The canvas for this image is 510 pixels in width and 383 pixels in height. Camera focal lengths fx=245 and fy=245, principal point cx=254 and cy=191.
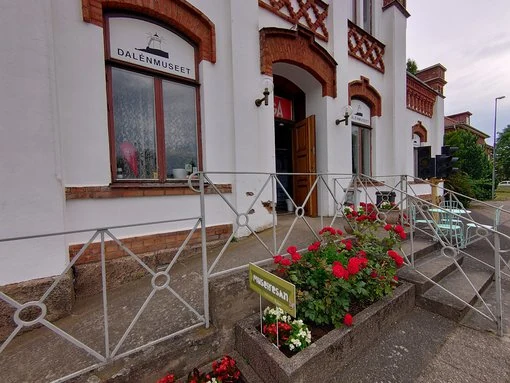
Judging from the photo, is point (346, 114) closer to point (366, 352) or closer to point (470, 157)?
point (366, 352)

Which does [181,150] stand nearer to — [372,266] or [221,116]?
[221,116]

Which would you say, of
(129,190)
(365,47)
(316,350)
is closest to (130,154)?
(129,190)

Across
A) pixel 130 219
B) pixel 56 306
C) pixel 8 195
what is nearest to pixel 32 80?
pixel 8 195

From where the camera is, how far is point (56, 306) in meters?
2.38

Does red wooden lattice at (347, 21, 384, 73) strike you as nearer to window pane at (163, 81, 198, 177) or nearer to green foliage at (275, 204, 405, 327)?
window pane at (163, 81, 198, 177)

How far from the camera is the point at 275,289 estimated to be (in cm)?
182

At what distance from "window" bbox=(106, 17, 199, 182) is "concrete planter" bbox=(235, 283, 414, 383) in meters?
2.43

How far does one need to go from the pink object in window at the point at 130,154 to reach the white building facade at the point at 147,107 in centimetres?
1

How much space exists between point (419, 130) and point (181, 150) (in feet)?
30.6

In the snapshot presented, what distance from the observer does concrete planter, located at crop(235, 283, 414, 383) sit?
179 centimetres

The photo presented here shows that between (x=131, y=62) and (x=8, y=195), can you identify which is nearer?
(x=8, y=195)

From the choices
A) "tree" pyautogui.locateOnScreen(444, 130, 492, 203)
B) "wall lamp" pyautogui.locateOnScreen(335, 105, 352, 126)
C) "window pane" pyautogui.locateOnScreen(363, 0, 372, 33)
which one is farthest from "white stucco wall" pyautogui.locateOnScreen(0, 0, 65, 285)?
"tree" pyautogui.locateOnScreen(444, 130, 492, 203)

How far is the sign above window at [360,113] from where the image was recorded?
21.9 ft

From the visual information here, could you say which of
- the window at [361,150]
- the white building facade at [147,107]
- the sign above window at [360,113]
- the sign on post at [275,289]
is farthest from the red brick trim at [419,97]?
the sign on post at [275,289]
